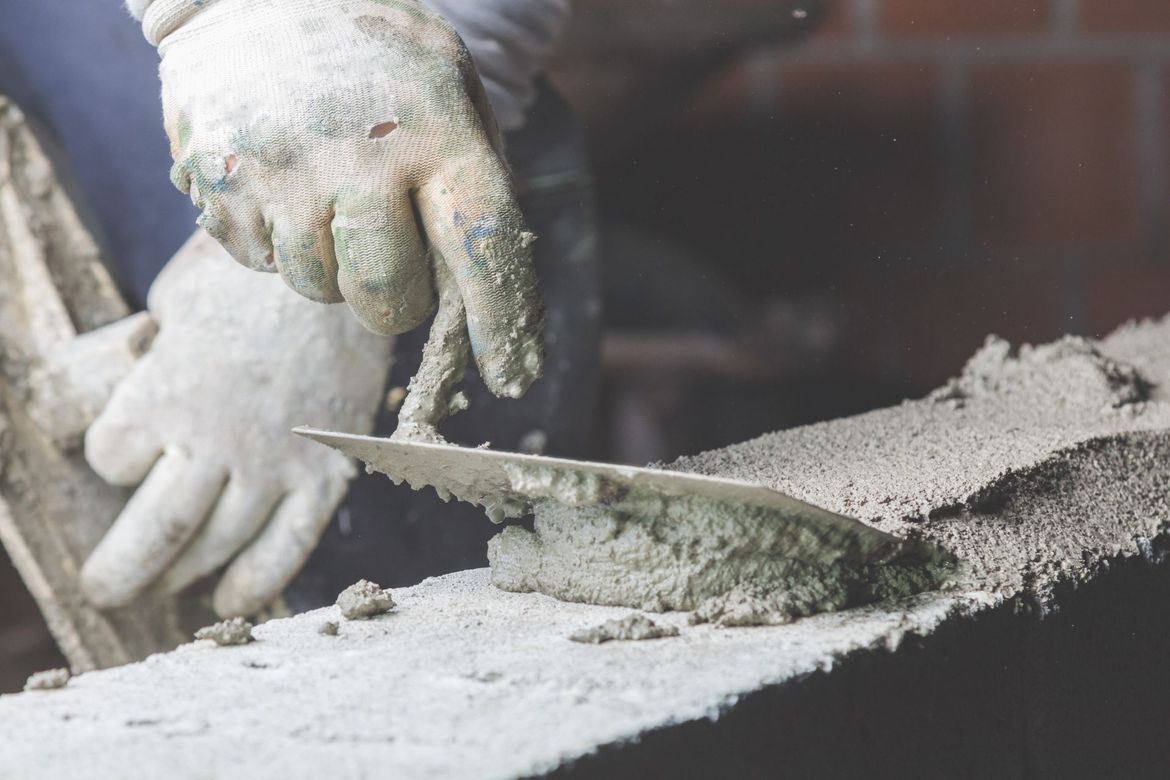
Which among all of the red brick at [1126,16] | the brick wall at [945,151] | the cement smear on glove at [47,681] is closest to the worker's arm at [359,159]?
the cement smear on glove at [47,681]

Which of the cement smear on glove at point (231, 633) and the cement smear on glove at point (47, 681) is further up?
the cement smear on glove at point (47, 681)

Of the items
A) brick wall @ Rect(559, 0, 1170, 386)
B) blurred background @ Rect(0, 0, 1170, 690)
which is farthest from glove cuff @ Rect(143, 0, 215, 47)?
brick wall @ Rect(559, 0, 1170, 386)

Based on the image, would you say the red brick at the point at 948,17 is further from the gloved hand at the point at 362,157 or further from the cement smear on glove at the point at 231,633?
the cement smear on glove at the point at 231,633

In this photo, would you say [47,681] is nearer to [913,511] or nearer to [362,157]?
[362,157]

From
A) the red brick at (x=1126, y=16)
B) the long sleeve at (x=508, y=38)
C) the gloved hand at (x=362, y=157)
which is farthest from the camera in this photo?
the red brick at (x=1126, y=16)

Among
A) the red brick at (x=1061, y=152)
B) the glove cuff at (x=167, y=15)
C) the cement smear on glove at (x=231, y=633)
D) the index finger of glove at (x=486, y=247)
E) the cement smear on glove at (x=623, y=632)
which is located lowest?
the red brick at (x=1061, y=152)

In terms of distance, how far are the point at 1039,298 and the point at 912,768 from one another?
2824 mm

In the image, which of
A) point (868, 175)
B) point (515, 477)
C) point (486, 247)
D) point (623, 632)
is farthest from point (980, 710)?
point (868, 175)

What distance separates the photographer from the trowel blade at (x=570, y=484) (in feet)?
3.23

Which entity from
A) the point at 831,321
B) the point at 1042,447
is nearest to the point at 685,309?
the point at 831,321

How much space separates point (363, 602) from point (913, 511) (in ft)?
1.60

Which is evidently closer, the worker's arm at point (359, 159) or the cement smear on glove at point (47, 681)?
the cement smear on glove at point (47, 681)

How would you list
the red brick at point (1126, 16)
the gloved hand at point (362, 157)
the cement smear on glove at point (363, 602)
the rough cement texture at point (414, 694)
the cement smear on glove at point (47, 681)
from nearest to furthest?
the rough cement texture at point (414, 694)
the cement smear on glove at point (47, 681)
the cement smear on glove at point (363, 602)
the gloved hand at point (362, 157)
the red brick at point (1126, 16)

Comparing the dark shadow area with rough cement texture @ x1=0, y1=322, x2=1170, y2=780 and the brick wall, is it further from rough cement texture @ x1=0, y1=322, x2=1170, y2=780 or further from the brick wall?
the brick wall
